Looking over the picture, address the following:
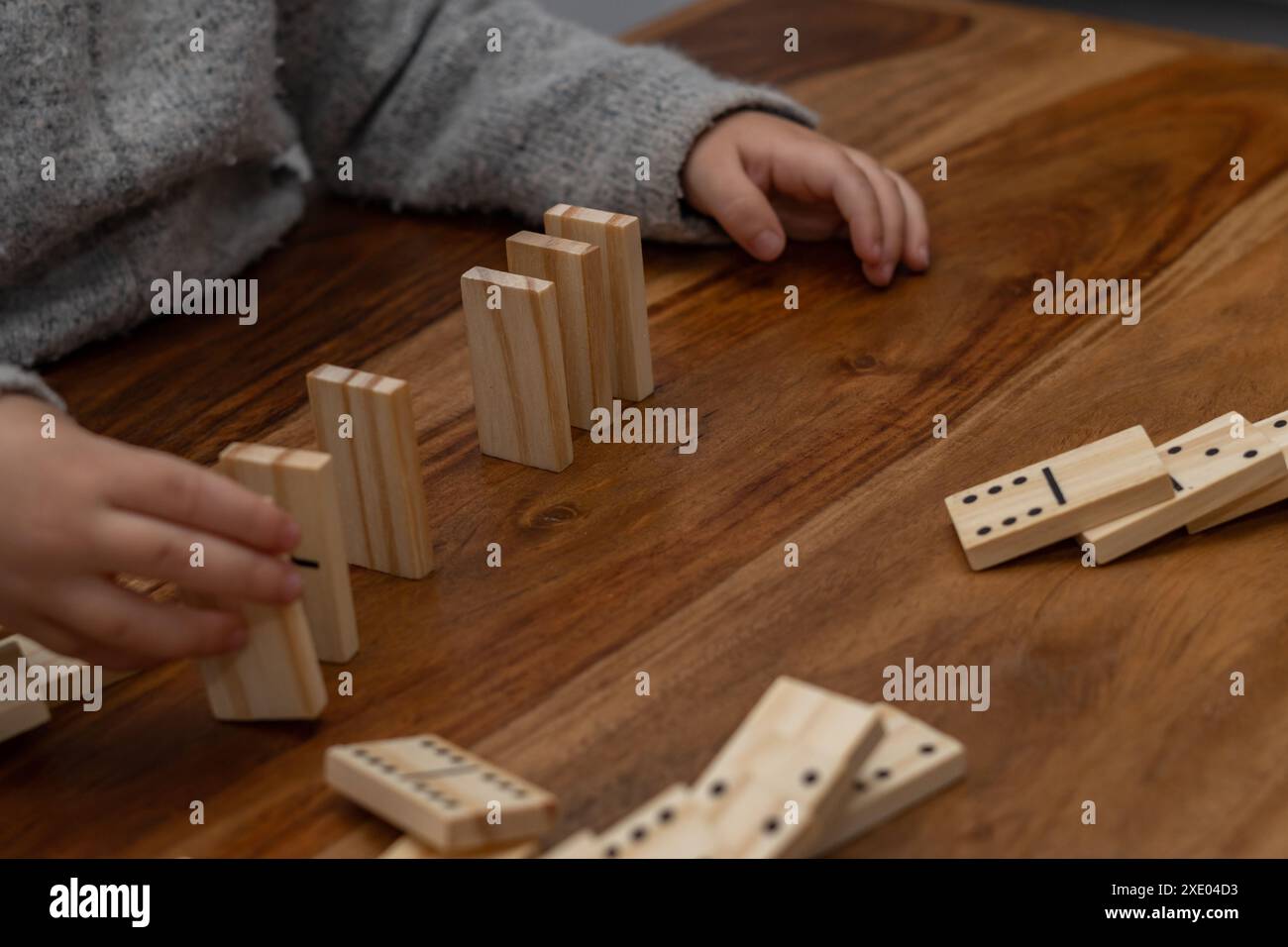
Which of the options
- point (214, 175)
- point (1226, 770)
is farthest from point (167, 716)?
point (214, 175)

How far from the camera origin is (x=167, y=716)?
2.06ft

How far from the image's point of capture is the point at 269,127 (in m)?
1.04

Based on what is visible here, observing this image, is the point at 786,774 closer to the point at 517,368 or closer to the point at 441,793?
the point at 441,793

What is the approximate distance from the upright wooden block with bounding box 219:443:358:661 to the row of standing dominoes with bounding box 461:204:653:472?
17 centimetres

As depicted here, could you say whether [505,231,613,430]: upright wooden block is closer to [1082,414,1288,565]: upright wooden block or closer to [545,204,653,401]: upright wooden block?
[545,204,653,401]: upright wooden block

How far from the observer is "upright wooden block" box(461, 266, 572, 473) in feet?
2.43

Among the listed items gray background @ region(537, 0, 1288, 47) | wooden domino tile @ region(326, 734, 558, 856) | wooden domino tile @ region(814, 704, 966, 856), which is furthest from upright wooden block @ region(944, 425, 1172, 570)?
gray background @ region(537, 0, 1288, 47)

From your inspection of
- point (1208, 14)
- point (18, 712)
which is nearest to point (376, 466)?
point (18, 712)

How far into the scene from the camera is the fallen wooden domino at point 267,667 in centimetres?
59

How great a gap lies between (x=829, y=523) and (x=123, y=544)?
0.33m

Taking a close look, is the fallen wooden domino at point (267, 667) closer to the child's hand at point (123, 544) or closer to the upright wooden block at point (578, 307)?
the child's hand at point (123, 544)

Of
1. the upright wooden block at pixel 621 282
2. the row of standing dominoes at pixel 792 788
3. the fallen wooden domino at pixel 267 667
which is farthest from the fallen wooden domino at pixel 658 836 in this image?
the upright wooden block at pixel 621 282

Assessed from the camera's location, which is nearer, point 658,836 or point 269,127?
point 658,836

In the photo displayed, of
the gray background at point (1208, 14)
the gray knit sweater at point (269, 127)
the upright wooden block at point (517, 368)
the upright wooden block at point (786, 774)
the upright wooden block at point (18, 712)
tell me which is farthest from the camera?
the gray background at point (1208, 14)
